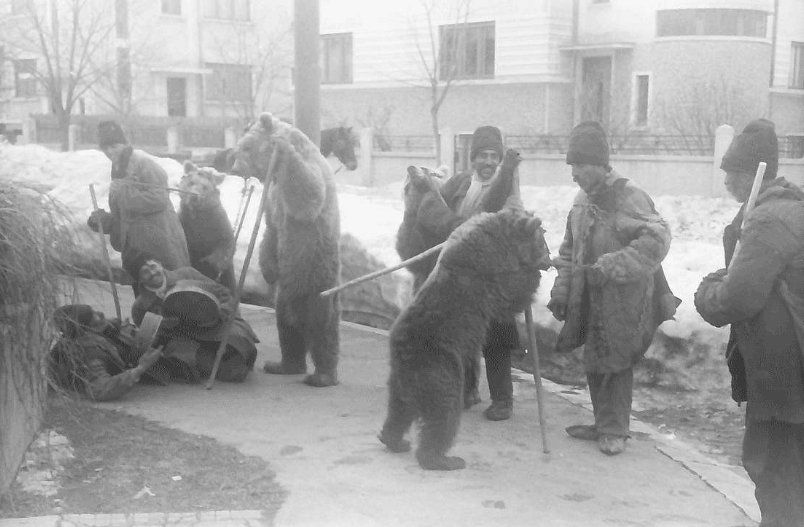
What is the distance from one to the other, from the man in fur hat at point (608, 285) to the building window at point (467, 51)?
2308cm

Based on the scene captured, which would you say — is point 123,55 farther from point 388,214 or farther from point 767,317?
point 767,317

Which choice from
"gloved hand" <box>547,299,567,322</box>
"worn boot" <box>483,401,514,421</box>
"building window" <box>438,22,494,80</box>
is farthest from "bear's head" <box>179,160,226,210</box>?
"building window" <box>438,22,494,80</box>

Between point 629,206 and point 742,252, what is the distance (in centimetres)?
136

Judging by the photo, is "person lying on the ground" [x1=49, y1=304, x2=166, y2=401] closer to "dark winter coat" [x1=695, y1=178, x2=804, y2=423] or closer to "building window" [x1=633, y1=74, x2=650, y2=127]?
"dark winter coat" [x1=695, y1=178, x2=804, y2=423]

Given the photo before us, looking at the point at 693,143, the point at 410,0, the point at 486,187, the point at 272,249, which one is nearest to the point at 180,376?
the point at 272,249

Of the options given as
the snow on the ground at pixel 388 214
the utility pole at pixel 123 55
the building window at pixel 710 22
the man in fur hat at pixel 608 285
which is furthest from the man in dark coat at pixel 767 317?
the utility pole at pixel 123 55

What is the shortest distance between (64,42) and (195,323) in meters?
26.4

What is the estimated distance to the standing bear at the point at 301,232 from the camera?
256 inches

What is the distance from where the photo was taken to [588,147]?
5.49 metres

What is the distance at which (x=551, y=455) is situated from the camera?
5488mm

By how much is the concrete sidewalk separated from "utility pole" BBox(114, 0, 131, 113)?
2726 cm

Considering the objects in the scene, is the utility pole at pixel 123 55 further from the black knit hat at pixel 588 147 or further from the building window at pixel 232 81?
the black knit hat at pixel 588 147

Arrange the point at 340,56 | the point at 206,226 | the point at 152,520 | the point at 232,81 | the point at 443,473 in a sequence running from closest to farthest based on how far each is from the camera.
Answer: the point at 152,520 → the point at 443,473 → the point at 206,226 → the point at 340,56 → the point at 232,81

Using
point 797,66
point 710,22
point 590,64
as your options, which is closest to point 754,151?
point 710,22
